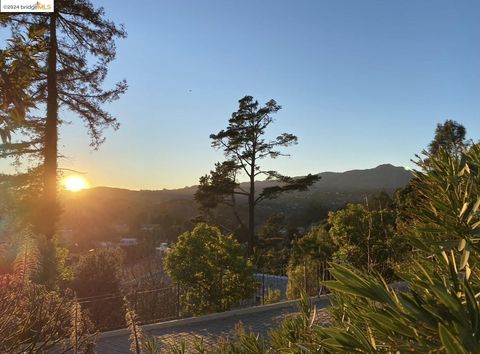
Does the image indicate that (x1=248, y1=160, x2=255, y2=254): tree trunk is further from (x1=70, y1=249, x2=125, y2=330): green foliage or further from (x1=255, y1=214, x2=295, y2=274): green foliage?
(x1=70, y1=249, x2=125, y2=330): green foliage

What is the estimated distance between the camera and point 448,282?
1.09 m

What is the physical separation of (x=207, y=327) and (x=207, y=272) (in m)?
2.00

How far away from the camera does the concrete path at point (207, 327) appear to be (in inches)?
309

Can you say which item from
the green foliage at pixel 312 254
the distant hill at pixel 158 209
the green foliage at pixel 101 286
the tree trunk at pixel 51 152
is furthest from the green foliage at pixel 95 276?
the distant hill at pixel 158 209

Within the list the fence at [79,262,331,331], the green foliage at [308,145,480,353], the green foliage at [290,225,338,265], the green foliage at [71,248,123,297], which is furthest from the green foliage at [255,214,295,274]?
the green foliage at [308,145,480,353]

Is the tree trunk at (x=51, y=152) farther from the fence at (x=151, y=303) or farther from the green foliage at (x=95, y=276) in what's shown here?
the fence at (x=151, y=303)

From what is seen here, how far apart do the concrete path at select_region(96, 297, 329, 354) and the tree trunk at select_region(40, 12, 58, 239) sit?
5649 millimetres

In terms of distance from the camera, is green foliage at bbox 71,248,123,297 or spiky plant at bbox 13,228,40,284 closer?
spiky plant at bbox 13,228,40,284

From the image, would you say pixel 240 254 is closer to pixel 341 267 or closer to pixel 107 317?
pixel 107 317

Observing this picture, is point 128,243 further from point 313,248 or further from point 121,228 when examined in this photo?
point 313,248

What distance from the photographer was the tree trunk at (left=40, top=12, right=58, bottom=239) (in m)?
13.2

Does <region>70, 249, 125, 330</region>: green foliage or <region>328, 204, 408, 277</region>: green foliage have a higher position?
<region>328, 204, 408, 277</region>: green foliage

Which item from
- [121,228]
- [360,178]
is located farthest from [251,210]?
[360,178]

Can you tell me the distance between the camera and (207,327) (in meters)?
9.02
